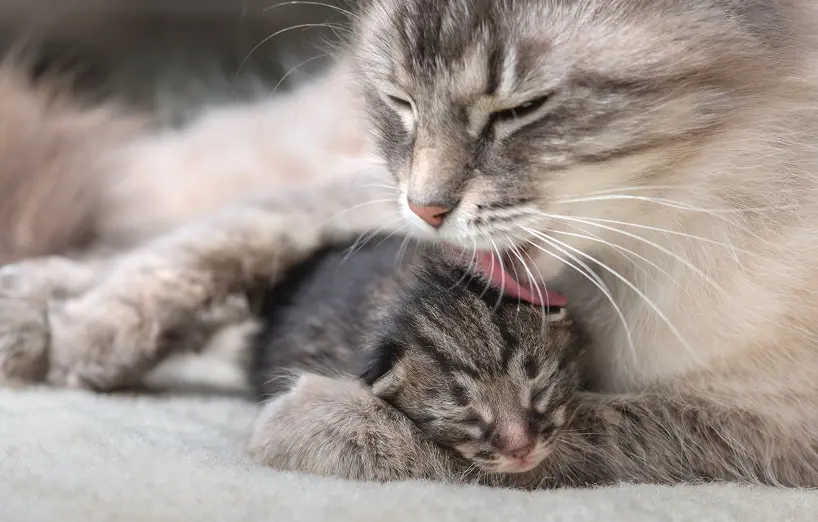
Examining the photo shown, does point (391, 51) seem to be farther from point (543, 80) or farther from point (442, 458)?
point (442, 458)

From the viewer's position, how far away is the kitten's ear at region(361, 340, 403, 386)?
846 mm

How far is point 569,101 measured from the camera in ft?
2.56

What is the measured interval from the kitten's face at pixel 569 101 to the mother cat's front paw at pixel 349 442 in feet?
0.66

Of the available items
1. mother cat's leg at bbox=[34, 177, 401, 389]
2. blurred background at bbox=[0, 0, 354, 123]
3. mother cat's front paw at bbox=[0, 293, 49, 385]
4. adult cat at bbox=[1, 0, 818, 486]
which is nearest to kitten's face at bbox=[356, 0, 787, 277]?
adult cat at bbox=[1, 0, 818, 486]

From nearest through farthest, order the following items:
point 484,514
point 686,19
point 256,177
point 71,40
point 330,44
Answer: point 484,514 < point 686,19 < point 330,44 < point 256,177 < point 71,40

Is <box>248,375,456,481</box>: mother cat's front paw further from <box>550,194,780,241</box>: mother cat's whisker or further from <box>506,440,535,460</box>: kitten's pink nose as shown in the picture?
<box>550,194,780,241</box>: mother cat's whisker

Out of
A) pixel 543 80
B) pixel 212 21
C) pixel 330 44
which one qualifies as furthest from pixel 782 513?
pixel 212 21

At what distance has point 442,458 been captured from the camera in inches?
32.2

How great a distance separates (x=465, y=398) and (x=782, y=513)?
0.31 metres

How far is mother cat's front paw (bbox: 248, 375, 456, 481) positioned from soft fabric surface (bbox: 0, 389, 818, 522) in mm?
41

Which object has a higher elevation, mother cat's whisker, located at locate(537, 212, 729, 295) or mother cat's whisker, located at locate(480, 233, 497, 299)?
mother cat's whisker, located at locate(537, 212, 729, 295)

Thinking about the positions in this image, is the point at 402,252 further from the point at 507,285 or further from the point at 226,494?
the point at 226,494

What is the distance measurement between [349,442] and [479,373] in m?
0.15

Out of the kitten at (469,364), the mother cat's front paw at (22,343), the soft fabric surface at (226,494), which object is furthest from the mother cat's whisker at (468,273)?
the mother cat's front paw at (22,343)
